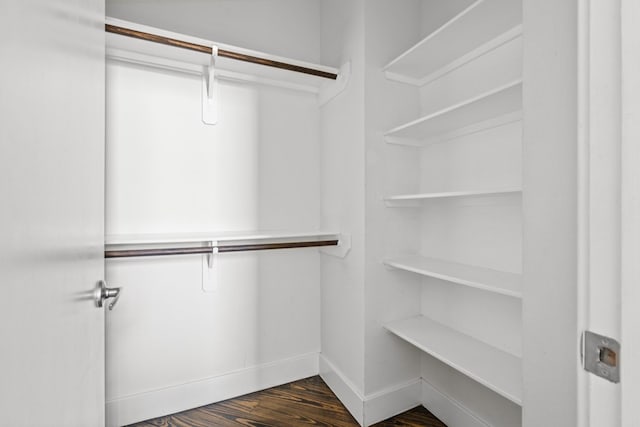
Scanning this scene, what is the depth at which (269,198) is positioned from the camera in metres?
1.78

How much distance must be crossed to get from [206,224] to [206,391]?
902 mm

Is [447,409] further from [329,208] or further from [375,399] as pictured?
[329,208]

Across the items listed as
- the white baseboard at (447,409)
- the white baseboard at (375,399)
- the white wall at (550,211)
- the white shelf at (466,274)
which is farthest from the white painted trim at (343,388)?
the white wall at (550,211)

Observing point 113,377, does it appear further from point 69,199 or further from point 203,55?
point 203,55

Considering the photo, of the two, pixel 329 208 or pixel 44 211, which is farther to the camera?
pixel 329 208

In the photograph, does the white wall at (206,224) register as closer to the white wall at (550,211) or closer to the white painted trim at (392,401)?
the white painted trim at (392,401)

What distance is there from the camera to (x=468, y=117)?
1240 mm

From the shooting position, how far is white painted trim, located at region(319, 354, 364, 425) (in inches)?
57.8

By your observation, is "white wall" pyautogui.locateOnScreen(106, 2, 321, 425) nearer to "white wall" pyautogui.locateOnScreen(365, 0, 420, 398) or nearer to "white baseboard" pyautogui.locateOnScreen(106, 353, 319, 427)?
"white baseboard" pyautogui.locateOnScreen(106, 353, 319, 427)

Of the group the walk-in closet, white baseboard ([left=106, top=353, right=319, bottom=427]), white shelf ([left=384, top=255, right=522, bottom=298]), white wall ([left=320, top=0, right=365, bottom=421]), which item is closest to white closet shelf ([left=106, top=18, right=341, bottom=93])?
the walk-in closet

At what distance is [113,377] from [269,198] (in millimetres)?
1177

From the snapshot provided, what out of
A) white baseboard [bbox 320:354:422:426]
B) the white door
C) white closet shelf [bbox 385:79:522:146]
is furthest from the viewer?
white baseboard [bbox 320:354:422:426]
